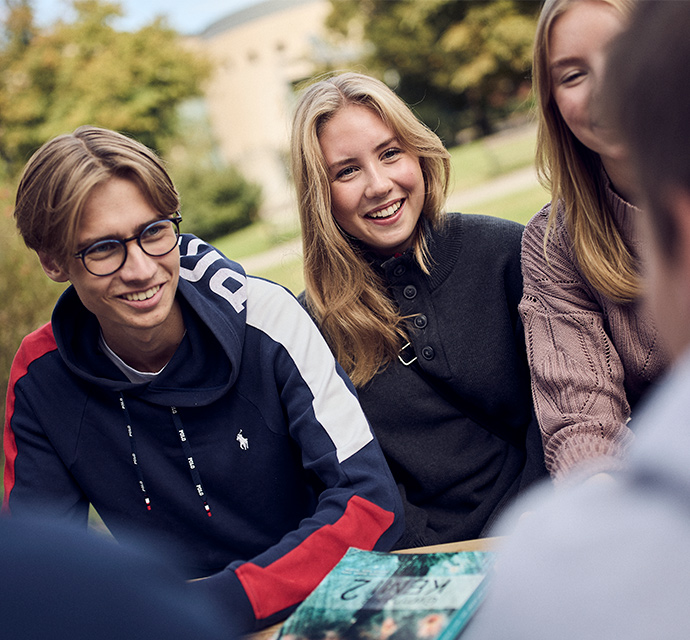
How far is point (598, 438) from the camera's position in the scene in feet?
6.25

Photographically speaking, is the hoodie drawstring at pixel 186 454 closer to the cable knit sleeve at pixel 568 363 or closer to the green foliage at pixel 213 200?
the cable knit sleeve at pixel 568 363

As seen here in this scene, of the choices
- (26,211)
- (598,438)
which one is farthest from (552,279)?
(26,211)

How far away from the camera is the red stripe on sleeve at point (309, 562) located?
61.8 inches

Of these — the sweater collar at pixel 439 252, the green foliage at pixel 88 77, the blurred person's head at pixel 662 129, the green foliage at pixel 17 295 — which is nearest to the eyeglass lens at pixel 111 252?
the sweater collar at pixel 439 252

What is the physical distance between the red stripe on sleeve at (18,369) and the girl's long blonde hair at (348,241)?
869 mm

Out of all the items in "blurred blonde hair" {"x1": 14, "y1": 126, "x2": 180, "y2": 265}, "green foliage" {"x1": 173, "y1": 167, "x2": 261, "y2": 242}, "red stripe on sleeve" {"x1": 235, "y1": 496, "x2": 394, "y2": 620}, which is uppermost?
"green foliage" {"x1": 173, "y1": 167, "x2": 261, "y2": 242}

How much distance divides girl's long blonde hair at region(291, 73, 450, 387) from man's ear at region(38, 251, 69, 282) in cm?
83

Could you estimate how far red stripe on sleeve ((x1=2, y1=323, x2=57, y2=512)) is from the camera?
214 cm

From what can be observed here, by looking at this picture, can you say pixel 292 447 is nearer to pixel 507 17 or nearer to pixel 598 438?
pixel 598 438

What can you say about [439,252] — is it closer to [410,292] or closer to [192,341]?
[410,292]

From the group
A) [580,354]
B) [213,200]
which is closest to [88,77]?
[213,200]

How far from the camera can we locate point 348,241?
2596mm

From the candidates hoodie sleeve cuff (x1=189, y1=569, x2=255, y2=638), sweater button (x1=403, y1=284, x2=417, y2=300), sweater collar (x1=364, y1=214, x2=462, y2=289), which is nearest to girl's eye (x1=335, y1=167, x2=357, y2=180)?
sweater collar (x1=364, y1=214, x2=462, y2=289)

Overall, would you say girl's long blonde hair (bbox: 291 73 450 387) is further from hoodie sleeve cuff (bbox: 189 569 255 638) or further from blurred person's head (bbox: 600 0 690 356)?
blurred person's head (bbox: 600 0 690 356)
